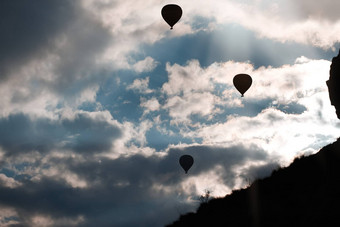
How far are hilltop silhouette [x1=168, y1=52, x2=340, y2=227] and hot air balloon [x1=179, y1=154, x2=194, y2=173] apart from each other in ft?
107

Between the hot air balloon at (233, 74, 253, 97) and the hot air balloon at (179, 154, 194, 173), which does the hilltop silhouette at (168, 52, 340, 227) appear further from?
the hot air balloon at (179, 154, 194, 173)

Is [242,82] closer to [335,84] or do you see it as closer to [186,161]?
[186,161]

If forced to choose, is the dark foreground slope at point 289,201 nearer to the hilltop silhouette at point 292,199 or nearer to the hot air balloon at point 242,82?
the hilltop silhouette at point 292,199

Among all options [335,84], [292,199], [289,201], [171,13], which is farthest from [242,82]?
[289,201]

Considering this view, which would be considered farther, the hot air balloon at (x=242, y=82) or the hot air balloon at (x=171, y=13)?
the hot air balloon at (x=171, y=13)

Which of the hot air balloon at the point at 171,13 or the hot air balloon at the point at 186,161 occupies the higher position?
the hot air balloon at the point at 171,13

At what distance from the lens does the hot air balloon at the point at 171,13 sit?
5593 cm

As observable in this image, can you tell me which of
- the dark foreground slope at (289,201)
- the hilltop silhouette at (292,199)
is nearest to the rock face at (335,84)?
the hilltop silhouette at (292,199)

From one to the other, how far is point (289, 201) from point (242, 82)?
35.6 metres

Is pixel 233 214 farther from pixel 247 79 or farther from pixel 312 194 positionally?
pixel 247 79

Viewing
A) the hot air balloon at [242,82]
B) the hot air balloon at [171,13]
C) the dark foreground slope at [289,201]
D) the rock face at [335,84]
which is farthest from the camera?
the hot air balloon at [171,13]

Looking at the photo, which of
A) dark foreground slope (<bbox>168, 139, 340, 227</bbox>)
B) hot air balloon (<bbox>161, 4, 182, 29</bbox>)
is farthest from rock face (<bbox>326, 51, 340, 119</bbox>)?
hot air balloon (<bbox>161, 4, 182, 29</bbox>)

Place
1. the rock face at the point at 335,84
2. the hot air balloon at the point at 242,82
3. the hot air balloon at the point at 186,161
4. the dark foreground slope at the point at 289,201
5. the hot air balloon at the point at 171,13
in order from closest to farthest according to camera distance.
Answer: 1. the dark foreground slope at the point at 289,201
2. the rock face at the point at 335,84
3. the hot air balloon at the point at 242,82
4. the hot air balloon at the point at 171,13
5. the hot air balloon at the point at 186,161

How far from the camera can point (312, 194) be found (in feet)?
61.6
